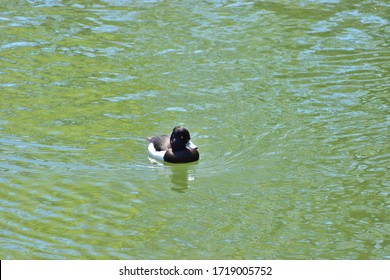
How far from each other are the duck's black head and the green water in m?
0.33

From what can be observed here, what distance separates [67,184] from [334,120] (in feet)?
15.0

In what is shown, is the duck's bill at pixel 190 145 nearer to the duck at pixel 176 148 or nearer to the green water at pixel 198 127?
the duck at pixel 176 148

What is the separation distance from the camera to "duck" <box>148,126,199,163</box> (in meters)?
13.9

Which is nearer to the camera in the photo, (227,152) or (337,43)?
(227,152)

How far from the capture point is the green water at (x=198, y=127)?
453 inches

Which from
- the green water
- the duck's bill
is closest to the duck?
the duck's bill

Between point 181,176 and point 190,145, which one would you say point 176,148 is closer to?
point 190,145

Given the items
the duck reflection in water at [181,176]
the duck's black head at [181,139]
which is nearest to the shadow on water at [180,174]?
the duck reflection in water at [181,176]

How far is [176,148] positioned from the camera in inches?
553

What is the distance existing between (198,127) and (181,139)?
1333 mm

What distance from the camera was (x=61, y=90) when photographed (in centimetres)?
1658

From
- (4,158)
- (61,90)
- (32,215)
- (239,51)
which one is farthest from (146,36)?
(32,215)

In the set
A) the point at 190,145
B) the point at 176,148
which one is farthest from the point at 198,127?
the point at 190,145

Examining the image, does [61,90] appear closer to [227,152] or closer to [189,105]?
[189,105]
